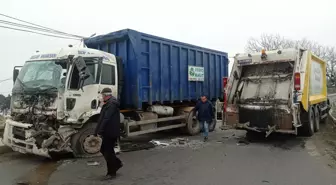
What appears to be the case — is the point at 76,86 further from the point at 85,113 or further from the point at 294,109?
the point at 294,109

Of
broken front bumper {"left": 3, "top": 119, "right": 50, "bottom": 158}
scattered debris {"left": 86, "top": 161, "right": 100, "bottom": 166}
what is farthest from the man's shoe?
broken front bumper {"left": 3, "top": 119, "right": 50, "bottom": 158}

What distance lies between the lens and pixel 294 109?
7.78m

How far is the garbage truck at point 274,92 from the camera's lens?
794 centimetres

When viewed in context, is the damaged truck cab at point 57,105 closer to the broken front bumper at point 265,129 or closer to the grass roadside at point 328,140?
the broken front bumper at point 265,129

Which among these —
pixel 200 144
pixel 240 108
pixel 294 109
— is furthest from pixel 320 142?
pixel 200 144

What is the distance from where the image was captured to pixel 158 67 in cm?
905

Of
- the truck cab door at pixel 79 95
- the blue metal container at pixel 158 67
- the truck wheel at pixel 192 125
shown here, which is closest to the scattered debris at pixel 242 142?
the truck wheel at pixel 192 125

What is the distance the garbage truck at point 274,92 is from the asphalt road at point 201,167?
0.73 meters

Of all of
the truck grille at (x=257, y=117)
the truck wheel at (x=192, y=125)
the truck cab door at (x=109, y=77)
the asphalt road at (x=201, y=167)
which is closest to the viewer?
the asphalt road at (x=201, y=167)

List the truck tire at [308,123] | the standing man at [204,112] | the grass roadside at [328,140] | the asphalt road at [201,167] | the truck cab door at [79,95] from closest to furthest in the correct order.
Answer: the asphalt road at [201,167]
the truck cab door at [79,95]
the grass roadside at [328,140]
the truck tire at [308,123]
the standing man at [204,112]

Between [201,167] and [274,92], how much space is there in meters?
3.77

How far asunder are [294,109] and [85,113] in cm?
517

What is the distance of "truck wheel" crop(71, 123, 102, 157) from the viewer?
6.60m

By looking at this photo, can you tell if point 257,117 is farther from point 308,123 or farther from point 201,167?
point 201,167
